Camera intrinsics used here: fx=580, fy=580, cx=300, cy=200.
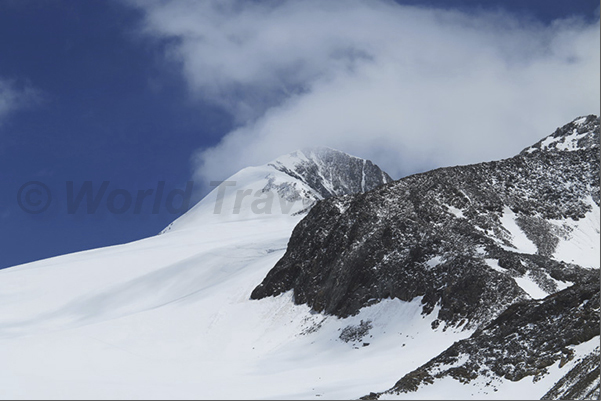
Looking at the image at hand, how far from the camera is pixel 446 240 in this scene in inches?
1697

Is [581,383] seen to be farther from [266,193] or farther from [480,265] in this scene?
[266,193]

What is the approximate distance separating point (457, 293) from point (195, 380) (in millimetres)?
16544

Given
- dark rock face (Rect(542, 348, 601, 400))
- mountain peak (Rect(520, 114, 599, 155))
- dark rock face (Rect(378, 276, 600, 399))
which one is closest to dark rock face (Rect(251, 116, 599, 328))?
dark rock face (Rect(378, 276, 600, 399))

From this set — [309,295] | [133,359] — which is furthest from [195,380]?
[309,295]

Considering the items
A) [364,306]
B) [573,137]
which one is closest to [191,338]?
[364,306]

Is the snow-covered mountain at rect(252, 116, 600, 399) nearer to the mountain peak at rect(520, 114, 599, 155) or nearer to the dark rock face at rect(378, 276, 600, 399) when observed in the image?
the dark rock face at rect(378, 276, 600, 399)

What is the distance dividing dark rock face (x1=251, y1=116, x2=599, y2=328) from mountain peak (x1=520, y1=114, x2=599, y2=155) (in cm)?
3089

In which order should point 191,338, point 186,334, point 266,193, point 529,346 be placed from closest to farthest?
1. point 529,346
2. point 191,338
3. point 186,334
4. point 266,193

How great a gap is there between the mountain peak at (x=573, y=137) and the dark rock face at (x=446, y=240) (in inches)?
1216

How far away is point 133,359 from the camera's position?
122 ft

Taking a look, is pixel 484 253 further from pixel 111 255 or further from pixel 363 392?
pixel 111 255

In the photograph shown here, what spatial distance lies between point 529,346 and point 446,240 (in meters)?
22.0

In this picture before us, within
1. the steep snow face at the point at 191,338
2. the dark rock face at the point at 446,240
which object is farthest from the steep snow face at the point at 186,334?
the dark rock face at the point at 446,240

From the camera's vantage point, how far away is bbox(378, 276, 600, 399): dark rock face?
776 inches
